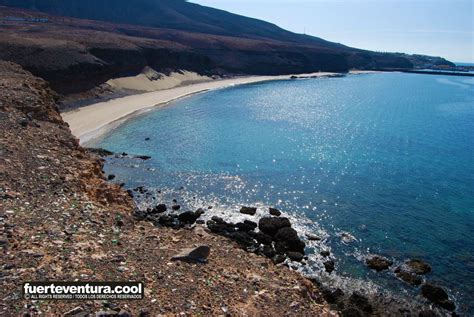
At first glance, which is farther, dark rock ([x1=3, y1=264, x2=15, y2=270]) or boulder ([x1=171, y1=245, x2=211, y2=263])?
boulder ([x1=171, y1=245, x2=211, y2=263])

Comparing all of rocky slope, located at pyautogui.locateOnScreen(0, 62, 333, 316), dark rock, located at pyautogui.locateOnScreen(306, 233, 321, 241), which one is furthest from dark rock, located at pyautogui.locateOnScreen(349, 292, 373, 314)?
dark rock, located at pyautogui.locateOnScreen(306, 233, 321, 241)

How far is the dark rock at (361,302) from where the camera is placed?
1897cm

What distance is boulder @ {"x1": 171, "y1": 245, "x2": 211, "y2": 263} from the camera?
49.4ft

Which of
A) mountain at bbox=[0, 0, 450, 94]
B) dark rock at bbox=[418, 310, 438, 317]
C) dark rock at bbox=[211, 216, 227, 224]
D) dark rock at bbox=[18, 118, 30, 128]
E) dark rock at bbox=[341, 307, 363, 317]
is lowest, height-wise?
dark rock at bbox=[211, 216, 227, 224]

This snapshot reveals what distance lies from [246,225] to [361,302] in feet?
30.9

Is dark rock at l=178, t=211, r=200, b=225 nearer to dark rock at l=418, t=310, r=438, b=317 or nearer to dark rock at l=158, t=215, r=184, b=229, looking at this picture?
dark rock at l=158, t=215, r=184, b=229

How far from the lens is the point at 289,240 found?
2450cm

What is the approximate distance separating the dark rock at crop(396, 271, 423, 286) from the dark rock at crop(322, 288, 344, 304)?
4087 millimetres

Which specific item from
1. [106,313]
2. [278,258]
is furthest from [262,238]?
[106,313]

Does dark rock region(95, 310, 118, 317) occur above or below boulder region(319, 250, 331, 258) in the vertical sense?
above

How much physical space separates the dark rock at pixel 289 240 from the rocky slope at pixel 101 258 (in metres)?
4.95

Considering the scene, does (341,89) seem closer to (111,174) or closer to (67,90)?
(67,90)

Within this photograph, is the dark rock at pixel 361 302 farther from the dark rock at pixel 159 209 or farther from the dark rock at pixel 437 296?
the dark rock at pixel 159 209

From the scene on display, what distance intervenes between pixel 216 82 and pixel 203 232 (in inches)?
3732
